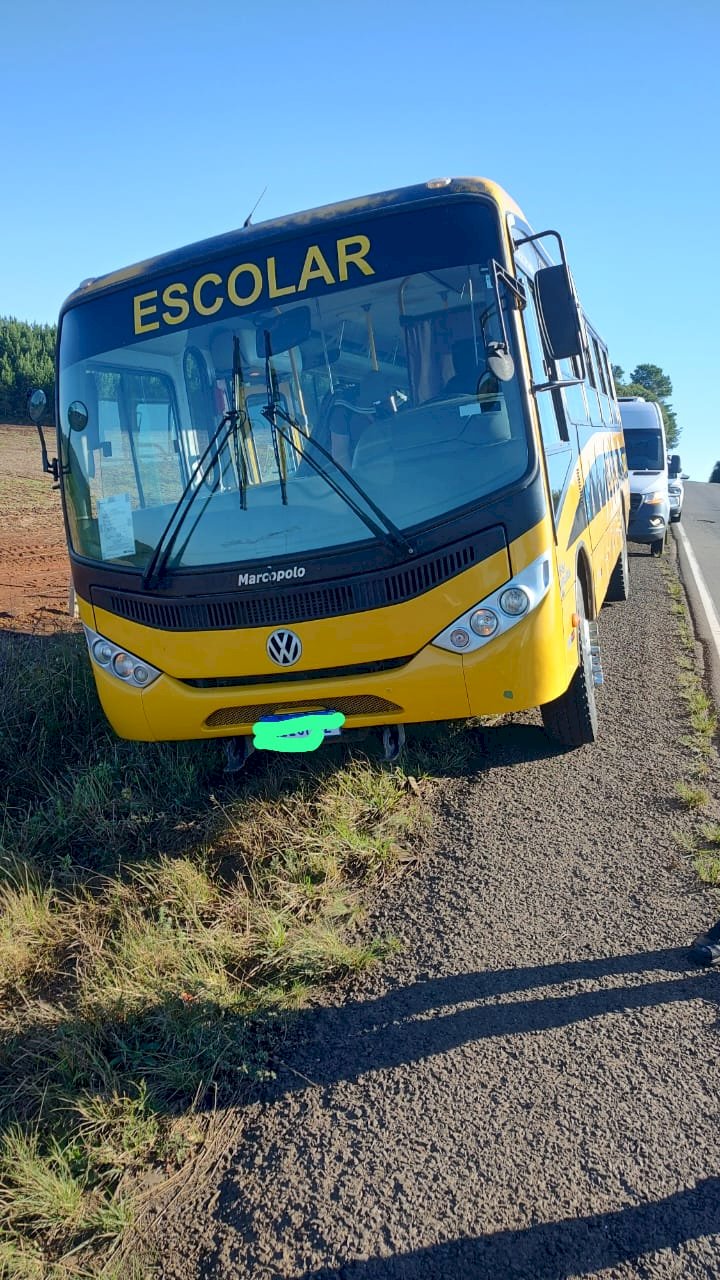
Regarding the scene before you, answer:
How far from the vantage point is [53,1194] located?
260cm

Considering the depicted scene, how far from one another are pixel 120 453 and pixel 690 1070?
3.98 m

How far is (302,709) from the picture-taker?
4773 mm

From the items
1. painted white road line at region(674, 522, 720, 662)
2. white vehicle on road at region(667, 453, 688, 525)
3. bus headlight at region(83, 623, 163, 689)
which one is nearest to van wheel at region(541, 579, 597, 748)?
bus headlight at region(83, 623, 163, 689)

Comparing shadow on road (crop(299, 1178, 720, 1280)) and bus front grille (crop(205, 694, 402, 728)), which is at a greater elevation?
bus front grille (crop(205, 694, 402, 728))

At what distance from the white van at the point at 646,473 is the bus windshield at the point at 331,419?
10.4 meters

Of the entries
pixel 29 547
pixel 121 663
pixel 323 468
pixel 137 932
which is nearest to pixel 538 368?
pixel 323 468

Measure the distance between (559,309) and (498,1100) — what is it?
11.7 ft

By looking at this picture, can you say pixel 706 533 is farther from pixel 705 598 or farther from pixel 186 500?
pixel 186 500

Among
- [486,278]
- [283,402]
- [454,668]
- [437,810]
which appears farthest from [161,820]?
[486,278]

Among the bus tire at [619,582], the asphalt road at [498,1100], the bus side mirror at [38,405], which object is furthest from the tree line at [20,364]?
the asphalt road at [498,1100]

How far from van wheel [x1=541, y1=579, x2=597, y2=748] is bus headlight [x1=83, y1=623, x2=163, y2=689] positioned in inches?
92.3

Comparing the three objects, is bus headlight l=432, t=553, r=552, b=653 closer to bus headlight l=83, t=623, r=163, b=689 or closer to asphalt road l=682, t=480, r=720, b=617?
bus headlight l=83, t=623, r=163, b=689

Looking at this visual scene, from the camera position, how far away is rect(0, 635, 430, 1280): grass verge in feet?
9.07

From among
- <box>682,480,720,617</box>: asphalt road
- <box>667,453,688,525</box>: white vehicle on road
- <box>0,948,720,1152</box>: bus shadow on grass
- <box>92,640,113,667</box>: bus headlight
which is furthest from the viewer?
<box>667,453,688,525</box>: white vehicle on road
